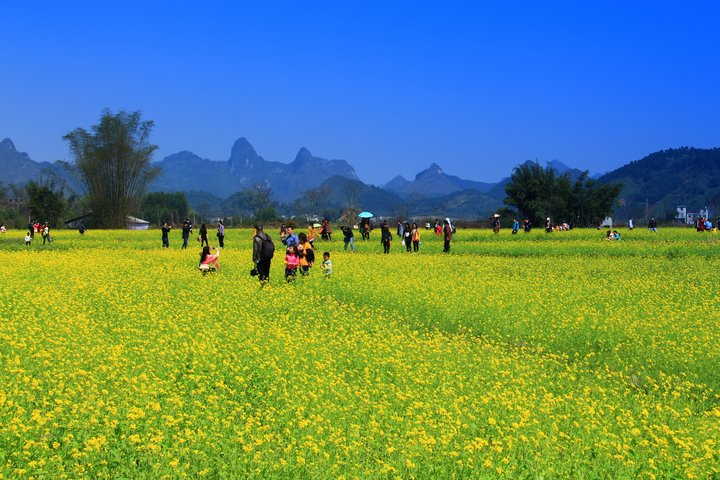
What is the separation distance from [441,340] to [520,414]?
17.3ft

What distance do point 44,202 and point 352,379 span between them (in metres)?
94.0

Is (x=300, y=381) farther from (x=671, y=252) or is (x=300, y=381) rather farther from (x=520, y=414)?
(x=671, y=252)

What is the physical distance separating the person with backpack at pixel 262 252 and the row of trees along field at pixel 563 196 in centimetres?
8055

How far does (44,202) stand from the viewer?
96000 mm

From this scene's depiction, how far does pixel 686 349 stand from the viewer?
598 inches

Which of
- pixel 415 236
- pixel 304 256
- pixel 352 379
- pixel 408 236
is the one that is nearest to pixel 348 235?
pixel 408 236

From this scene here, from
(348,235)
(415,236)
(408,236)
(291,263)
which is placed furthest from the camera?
(348,235)

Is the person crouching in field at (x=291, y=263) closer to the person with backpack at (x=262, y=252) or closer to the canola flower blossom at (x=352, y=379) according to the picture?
the canola flower blossom at (x=352, y=379)

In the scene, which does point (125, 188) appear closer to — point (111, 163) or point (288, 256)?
point (111, 163)

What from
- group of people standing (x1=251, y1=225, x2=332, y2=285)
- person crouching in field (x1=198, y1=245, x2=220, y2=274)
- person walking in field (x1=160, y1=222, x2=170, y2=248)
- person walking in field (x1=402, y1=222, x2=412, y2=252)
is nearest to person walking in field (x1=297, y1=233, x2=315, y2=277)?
group of people standing (x1=251, y1=225, x2=332, y2=285)

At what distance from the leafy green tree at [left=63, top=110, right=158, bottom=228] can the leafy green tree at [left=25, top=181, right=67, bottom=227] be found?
5.55 metres

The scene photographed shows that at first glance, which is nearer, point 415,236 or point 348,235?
point 415,236

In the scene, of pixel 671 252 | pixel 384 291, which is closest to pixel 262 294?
pixel 384 291

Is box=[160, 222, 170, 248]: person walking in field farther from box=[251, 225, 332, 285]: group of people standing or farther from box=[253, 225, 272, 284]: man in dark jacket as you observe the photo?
box=[253, 225, 272, 284]: man in dark jacket
